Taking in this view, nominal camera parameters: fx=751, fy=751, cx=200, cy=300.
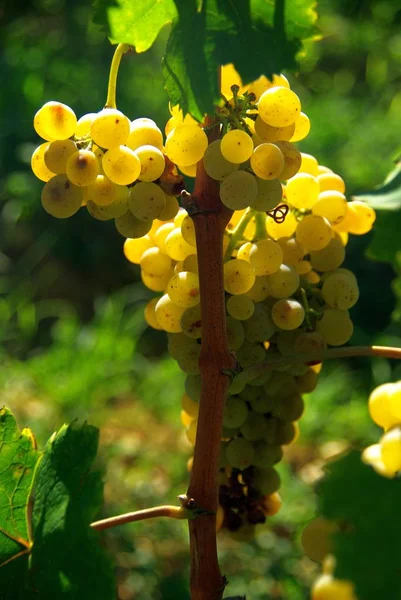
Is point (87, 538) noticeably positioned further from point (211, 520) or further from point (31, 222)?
point (31, 222)

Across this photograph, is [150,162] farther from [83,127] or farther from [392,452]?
[392,452]

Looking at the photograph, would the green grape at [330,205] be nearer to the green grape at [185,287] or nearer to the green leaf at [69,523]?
the green grape at [185,287]

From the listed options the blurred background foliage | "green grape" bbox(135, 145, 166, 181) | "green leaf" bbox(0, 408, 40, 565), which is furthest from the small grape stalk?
the blurred background foliage

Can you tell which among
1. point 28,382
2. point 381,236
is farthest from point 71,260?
point 381,236

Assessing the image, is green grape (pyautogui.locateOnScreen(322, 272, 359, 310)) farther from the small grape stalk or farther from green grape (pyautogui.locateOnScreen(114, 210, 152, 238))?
green grape (pyautogui.locateOnScreen(114, 210, 152, 238))

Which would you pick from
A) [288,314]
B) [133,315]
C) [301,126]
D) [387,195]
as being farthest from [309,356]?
[133,315]

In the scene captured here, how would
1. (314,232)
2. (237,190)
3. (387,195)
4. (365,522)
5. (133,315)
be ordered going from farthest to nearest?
1. (133,315)
2. (387,195)
3. (314,232)
4. (237,190)
5. (365,522)
